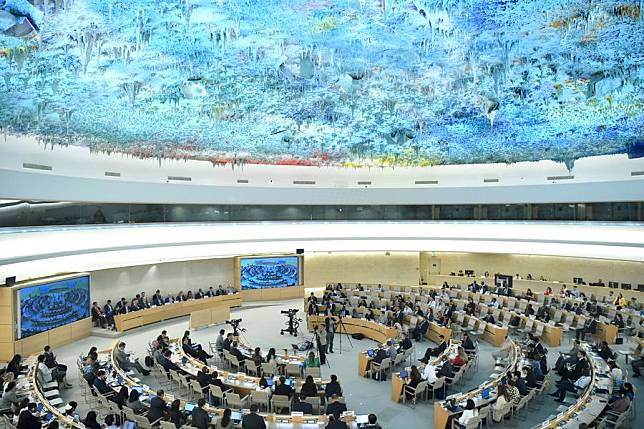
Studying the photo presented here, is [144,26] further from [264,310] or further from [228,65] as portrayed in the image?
[264,310]

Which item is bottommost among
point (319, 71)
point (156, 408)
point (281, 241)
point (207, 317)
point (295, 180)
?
point (207, 317)

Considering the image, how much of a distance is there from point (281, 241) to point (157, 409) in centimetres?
Result: 1669

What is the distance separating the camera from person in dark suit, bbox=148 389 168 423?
9.92 meters

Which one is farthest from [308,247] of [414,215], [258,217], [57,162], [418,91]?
[418,91]

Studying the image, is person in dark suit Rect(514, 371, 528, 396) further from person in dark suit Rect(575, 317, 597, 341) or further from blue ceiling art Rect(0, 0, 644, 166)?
person in dark suit Rect(575, 317, 597, 341)

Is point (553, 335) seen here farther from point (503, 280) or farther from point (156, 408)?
point (156, 408)

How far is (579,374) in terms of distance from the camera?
1253 centimetres

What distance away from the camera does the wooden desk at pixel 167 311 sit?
19.8 m

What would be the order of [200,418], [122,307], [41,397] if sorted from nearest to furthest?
[200,418] → [41,397] → [122,307]

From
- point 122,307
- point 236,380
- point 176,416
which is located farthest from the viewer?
point 122,307

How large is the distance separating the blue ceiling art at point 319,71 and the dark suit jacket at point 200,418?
7082 mm

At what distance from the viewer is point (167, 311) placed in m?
22.0

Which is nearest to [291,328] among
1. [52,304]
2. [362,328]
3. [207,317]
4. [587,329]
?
[362,328]

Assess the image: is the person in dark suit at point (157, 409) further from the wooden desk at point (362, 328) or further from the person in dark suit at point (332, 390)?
the wooden desk at point (362, 328)
